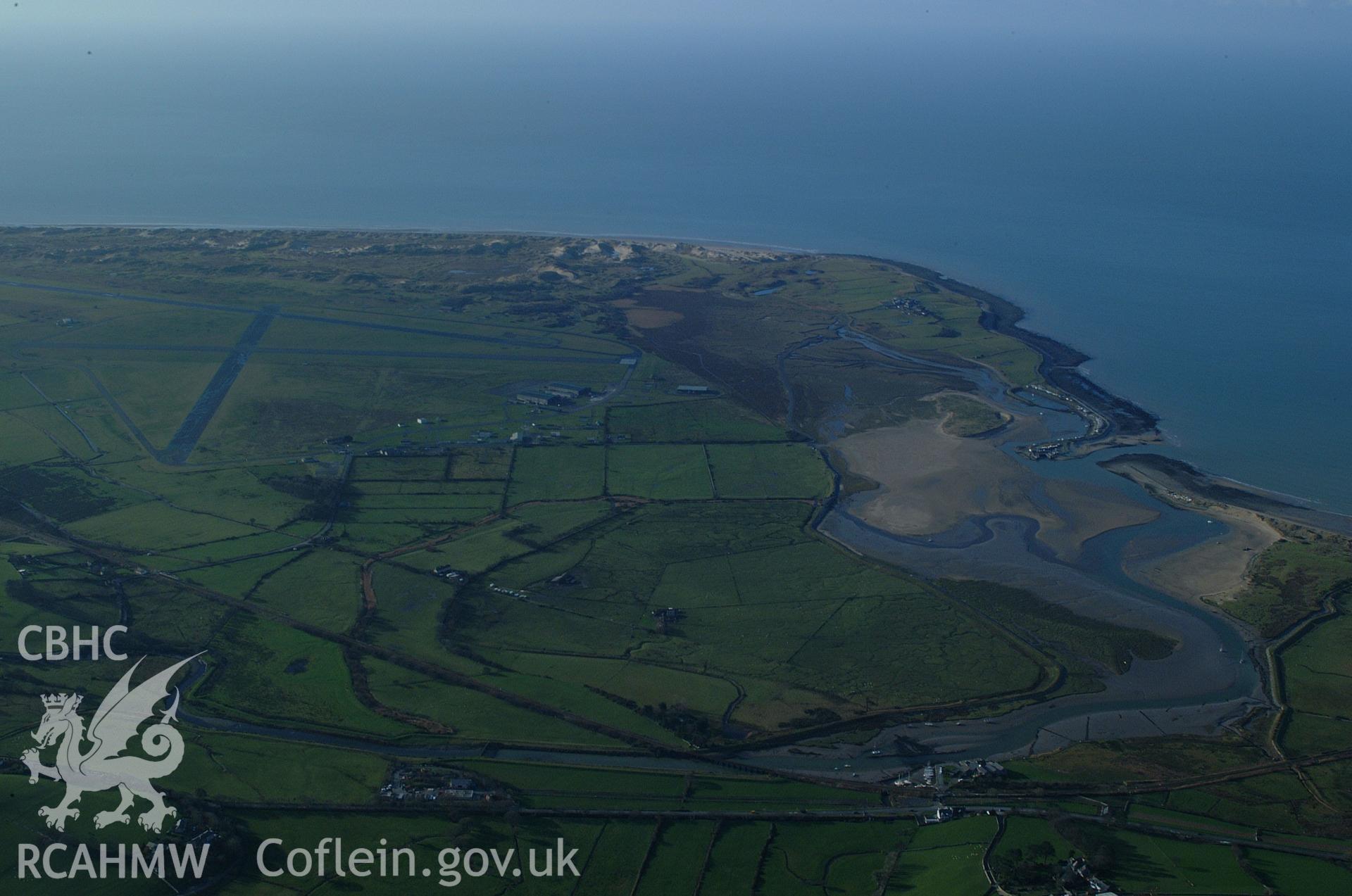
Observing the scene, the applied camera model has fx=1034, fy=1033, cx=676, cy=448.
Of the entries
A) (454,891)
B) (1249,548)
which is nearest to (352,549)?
(454,891)

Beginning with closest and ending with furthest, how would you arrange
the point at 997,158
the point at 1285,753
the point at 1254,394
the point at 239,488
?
the point at 1285,753, the point at 239,488, the point at 1254,394, the point at 997,158

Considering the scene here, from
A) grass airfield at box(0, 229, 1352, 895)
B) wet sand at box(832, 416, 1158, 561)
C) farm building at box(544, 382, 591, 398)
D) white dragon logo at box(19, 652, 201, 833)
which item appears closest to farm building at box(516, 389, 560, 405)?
farm building at box(544, 382, 591, 398)

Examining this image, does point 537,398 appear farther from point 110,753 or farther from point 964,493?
point 110,753

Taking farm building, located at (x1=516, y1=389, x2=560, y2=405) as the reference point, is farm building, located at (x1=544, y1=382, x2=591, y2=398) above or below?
above

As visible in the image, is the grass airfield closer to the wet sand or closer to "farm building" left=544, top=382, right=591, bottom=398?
"farm building" left=544, top=382, right=591, bottom=398

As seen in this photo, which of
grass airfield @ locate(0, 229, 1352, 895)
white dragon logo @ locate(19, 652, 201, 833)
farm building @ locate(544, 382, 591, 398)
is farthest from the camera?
farm building @ locate(544, 382, 591, 398)

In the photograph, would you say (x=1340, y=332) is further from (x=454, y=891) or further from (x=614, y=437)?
(x=454, y=891)

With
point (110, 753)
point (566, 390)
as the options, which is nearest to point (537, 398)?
point (566, 390)

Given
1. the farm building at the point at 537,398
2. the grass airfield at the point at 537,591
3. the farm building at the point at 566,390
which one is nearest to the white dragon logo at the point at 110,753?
the grass airfield at the point at 537,591

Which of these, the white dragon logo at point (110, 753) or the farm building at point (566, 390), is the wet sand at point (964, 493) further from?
the white dragon logo at point (110, 753)
